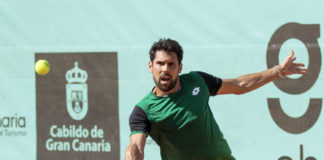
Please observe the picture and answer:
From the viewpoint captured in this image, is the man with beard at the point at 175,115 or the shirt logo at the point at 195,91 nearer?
the man with beard at the point at 175,115

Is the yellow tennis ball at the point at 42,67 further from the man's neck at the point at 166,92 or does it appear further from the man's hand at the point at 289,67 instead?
the man's hand at the point at 289,67

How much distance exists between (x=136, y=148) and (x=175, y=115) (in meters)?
0.36

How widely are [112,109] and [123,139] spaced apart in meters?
0.31

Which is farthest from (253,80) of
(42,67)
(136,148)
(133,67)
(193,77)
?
(42,67)

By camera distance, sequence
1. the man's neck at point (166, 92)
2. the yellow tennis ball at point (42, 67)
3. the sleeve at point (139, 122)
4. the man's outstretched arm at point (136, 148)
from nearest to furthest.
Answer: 1. the man's outstretched arm at point (136, 148)
2. the sleeve at point (139, 122)
3. the man's neck at point (166, 92)
4. the yellow tennis ball at point (42, 67)

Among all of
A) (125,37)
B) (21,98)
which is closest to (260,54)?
(125,37)

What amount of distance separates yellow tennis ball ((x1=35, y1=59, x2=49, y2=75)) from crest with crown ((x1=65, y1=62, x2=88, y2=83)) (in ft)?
0.69

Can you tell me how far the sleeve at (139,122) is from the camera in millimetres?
3765

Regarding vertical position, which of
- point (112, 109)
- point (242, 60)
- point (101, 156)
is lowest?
point (101, 156)

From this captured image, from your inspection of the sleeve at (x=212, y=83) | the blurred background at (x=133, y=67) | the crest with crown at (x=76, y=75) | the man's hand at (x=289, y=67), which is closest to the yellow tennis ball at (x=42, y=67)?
the blurred background at (x=133, y=67)

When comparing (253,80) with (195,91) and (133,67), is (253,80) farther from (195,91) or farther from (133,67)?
(133,67)

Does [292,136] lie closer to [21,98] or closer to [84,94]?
[84,94]

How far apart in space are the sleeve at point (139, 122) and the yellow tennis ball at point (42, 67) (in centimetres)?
203

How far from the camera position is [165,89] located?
12.7ft
